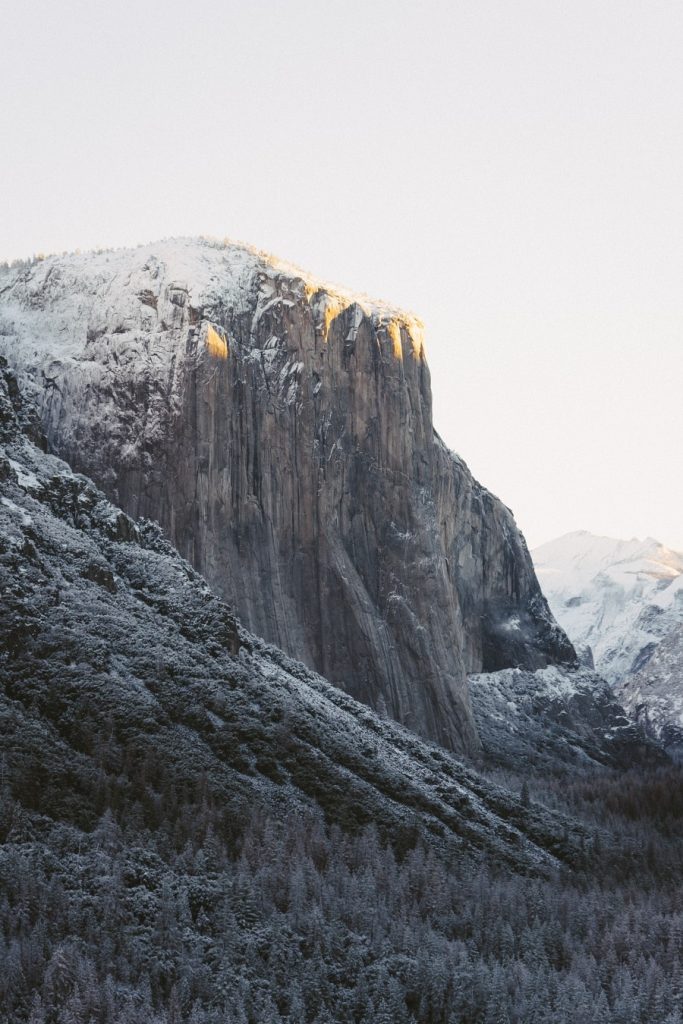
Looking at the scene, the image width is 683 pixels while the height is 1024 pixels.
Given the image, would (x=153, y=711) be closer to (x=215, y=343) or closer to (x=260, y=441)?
(x=260, y=441)

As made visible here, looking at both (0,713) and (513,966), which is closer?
(513,966)

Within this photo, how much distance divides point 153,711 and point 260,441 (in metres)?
61.6

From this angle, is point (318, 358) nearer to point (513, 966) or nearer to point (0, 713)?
point (0, 713)

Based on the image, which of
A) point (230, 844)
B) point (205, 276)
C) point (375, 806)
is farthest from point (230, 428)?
point (230, 844)

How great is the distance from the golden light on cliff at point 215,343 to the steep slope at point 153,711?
26.6 meters

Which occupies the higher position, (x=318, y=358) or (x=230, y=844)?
(x=318, y=358)

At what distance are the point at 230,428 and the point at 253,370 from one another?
9.75 meters

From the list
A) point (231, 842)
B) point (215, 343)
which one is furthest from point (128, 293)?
point (231, 842)

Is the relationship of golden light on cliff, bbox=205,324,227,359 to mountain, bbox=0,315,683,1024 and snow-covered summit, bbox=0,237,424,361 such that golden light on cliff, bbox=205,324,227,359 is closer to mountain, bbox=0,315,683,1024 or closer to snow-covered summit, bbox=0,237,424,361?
snow-covered summit, bbox=0,237,424,361

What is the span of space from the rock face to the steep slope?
14.5 metres

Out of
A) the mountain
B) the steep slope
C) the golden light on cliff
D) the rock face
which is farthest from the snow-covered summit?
the steep slope

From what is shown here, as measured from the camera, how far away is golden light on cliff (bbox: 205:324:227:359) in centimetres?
18325

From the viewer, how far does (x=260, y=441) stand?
18688cm

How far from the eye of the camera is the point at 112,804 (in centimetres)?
11638
